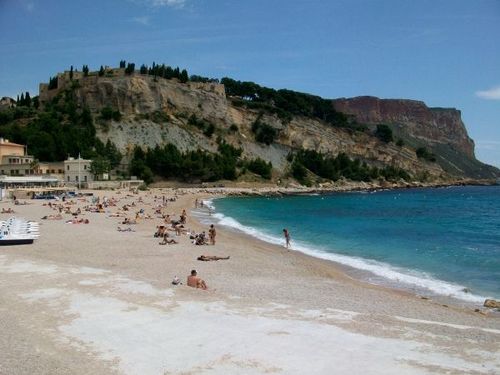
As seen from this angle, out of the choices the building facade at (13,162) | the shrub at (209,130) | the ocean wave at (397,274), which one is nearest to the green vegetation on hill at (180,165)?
the shrub at (209,130)

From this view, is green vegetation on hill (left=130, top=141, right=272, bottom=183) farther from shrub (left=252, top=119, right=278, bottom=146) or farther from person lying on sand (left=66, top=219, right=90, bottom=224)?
person lying on sand (left=66, top=219, right=90, bottom=224)

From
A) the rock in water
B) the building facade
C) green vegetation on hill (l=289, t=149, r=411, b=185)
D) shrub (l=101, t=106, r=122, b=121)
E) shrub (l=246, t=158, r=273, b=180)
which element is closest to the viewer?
the rock in water

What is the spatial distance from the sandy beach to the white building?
56486 millimetres

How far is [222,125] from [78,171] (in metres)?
42.2

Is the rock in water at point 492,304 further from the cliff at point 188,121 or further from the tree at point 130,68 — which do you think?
the tree at point 130,68

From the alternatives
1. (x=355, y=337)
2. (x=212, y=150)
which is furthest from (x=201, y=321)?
(x=212, y=150)

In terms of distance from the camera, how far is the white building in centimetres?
7081

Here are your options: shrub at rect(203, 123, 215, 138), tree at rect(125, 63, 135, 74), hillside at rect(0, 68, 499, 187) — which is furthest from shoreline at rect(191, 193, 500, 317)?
tree at rect(125, 63, 135, 74)

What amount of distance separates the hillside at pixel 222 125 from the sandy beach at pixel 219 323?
227 ft

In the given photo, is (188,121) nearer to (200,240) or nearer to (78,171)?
(78,171)

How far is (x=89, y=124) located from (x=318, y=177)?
1914 inches

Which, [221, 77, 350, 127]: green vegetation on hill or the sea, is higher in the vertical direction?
[221, 77, 350, 127]: green vegetation on hill

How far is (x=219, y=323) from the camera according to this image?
9500mm

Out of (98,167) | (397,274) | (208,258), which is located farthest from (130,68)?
(397,274)
